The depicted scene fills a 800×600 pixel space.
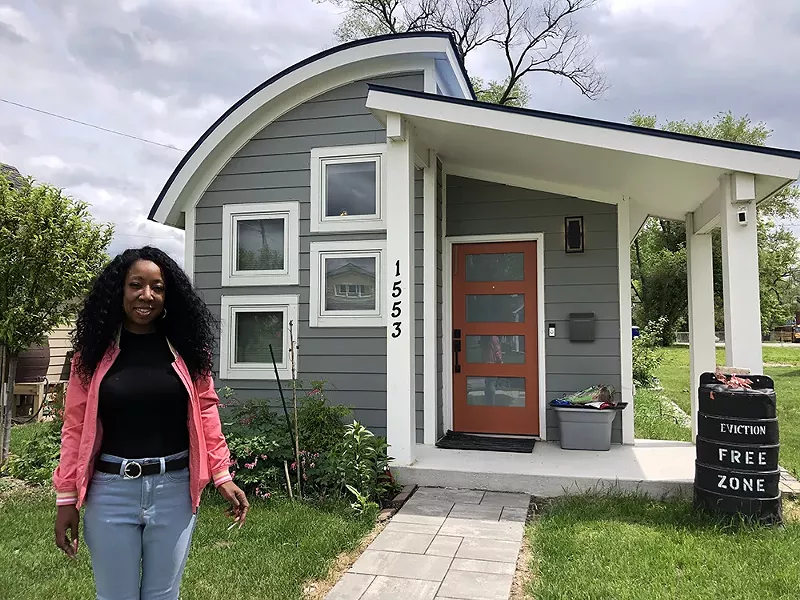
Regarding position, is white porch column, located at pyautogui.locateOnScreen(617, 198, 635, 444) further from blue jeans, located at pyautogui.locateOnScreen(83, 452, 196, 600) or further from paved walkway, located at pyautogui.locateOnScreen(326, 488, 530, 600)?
blue jeans, located at pyautogui.locateOnScreen(83, 452, 196, 600)

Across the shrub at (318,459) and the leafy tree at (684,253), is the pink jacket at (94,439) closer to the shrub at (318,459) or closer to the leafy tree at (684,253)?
the shrub at (318,459)

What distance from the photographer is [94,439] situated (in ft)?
5.45

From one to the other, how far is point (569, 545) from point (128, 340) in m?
2.55

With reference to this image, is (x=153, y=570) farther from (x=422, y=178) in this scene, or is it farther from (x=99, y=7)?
(x=99, y=7)

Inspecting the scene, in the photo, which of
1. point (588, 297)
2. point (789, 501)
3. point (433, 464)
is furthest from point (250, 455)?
point (789, 501)

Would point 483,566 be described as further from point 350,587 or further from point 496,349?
point 496,349

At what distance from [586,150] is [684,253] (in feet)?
72.8

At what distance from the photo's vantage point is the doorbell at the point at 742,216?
12.4ft

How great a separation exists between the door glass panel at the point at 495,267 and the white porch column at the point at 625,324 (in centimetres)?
88

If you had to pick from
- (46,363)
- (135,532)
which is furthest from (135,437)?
(46,363)

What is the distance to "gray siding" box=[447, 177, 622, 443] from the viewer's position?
525 centimetres

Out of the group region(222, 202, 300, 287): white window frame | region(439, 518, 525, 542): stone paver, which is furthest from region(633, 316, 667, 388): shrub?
region(439, 518, 525, 542): stone paver

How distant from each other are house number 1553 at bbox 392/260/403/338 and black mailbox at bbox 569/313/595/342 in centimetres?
189

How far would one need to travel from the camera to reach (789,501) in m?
3.92
